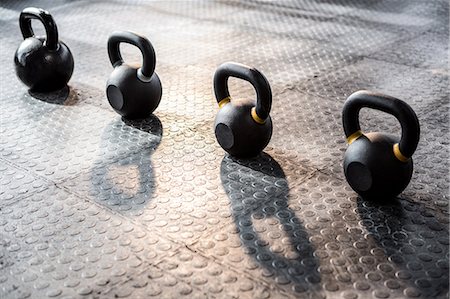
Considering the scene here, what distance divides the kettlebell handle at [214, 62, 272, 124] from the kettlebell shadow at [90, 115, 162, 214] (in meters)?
0.51

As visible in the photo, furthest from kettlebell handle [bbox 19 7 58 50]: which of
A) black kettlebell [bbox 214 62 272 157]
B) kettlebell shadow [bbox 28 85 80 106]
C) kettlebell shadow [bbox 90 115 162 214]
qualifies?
black kettlebell [bbox 214 62 272 157]

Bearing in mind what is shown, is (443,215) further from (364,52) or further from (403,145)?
(364,52)

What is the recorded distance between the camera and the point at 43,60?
14.2ft

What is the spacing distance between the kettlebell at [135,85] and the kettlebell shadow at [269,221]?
27.2 inches

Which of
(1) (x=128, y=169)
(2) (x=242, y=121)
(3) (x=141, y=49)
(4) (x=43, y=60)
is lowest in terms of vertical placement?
(1) (x=128, y=169)

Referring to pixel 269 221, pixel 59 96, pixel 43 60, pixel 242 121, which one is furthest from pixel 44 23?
pixel 269 221

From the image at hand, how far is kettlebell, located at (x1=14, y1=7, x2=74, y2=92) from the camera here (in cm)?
432

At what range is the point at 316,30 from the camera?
6.02 meters

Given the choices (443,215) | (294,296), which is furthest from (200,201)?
(443,215)

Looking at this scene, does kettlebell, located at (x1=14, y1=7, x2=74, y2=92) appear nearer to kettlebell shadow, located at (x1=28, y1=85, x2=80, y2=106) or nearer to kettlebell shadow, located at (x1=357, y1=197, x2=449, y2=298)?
kettlebell shadow, located at (x1=28, y1=85, x2=80, y2=106)

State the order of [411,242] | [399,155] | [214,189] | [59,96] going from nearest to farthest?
[411,242], [399,155], [214,189], [59,96]

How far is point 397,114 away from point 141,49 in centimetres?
159

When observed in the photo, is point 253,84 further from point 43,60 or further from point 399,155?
point 43,60

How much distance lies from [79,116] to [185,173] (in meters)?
1.07
